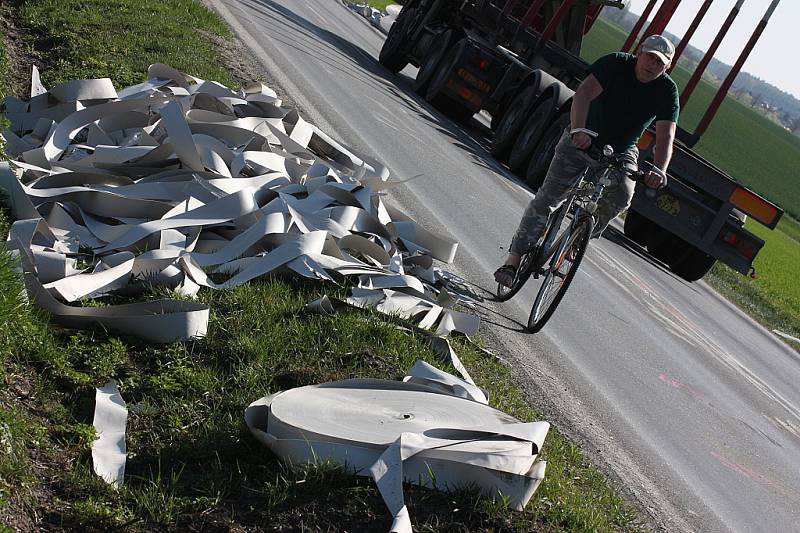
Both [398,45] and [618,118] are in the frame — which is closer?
[618,118]

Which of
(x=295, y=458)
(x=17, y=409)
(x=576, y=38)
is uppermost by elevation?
(x=576, y=38)

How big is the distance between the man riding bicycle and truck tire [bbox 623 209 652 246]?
7.49m

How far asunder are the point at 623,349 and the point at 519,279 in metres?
1.29

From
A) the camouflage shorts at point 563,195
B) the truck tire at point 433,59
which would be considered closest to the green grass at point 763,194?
the truck tire at point 433,59

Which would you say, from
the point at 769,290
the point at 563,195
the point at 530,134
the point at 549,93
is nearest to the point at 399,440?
the point at 563,195

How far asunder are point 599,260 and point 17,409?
925 centimetres

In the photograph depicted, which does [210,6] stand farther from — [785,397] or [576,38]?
[785,397]

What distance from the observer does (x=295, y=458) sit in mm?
4094

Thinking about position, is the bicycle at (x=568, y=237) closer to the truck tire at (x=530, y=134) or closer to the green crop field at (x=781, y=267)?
the truck tire at (x=530, y=134)

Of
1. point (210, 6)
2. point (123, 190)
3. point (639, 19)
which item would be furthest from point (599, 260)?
point (210, 6)

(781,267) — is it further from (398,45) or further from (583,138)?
(583,138)

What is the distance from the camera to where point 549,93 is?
15.3m

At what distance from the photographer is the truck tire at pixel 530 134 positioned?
15000 mm

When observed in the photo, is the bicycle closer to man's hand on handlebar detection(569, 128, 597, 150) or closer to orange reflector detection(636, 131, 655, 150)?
man's hand on handlebar detection(569, 128, 597, 150)
